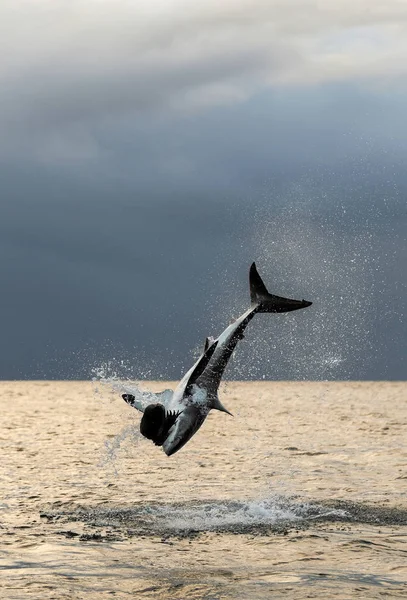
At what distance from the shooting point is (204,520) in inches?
523

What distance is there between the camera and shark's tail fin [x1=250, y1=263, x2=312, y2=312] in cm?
1434

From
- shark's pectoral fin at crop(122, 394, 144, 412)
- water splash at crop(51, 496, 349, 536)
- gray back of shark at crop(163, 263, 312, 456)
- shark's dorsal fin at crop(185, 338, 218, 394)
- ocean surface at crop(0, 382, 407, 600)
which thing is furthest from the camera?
shark's dorsal fin at crop(185, 338, 218, 394)

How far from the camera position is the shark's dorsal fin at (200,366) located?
1302cm

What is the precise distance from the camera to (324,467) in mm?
19531

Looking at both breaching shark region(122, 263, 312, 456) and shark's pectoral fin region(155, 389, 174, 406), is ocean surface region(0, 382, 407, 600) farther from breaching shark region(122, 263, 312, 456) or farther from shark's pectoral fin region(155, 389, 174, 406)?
breaching shark region(122, 263, 312, 456)

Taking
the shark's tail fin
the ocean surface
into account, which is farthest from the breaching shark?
the ocean surface

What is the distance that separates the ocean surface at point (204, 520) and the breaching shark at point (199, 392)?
1269mm

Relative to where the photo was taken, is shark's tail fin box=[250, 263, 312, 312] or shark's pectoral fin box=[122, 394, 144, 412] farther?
shark's tail fin box=[250, 263, 312, 312]

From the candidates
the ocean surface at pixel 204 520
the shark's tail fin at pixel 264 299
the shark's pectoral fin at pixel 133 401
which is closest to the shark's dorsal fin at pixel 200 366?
the shark's pectoral fin at pixel 133 401

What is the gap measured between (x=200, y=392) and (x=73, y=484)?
16.0ft

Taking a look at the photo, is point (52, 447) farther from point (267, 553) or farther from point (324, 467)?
point (267, 553)

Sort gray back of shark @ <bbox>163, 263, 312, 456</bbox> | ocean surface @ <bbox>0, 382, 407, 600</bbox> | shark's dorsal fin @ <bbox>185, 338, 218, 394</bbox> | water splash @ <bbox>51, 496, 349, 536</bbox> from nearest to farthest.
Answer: ocean surface @ <bbox>0, 382, 407, 600</bbox>, gray back of shark @ <bbox>163, 263, 312, 456</bbox>, water splash @ <bbox>51, 496, 349, 536</bbox>, shark's dorsal fin @ <bbox>185, 338, 218, 394</bbox>

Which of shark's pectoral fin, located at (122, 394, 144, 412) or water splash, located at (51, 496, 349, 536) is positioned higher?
shark's pectoral fin, located at (122, 394, 144, 412)

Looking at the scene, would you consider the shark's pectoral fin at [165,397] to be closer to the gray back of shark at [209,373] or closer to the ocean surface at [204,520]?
the gray back of shark at [209,373]
